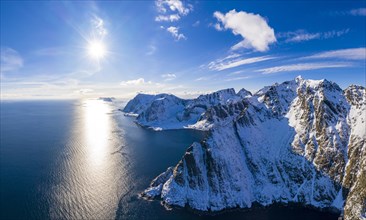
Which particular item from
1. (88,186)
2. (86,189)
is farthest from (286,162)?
(88,186)

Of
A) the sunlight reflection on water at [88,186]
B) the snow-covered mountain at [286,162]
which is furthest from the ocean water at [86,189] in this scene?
the snow-covered mountain at [286,162]

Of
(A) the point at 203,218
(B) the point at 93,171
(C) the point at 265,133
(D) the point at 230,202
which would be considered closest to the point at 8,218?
(B) the point at 93,171

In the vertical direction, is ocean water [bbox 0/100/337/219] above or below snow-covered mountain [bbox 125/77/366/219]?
below

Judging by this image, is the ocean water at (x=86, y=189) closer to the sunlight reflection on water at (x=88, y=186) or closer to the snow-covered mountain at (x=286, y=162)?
the sunlight reflection on water at (x=88, y=186)

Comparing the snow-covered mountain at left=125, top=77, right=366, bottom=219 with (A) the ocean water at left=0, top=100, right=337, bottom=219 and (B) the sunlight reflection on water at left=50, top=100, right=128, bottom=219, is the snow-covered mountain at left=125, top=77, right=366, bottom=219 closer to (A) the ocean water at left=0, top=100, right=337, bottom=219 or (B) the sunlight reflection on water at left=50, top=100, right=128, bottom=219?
(A) the ocean water at left=0, top=100, right=337, bottom=219

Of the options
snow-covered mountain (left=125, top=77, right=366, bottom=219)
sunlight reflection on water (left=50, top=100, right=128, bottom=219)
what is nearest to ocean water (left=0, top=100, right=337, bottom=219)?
sunlight reflection on water (left=50, top=100, right=128, bottom=219)

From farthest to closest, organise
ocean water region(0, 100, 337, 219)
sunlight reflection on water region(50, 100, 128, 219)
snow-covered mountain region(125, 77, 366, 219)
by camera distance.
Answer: snow-covered mountain region(125, 77, 366, 219)
sunlight reflection on water region(50, 100, 128, 219)
ocean water region(0, 100, 337, 219)

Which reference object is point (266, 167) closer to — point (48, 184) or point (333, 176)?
point (333, 176)

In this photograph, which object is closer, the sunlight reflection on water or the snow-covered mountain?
the sunlight reflection on water
